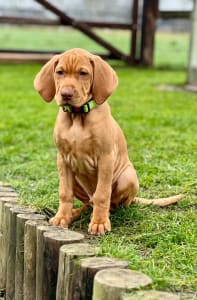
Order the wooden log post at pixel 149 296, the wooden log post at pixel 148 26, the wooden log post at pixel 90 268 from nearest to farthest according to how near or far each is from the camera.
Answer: the wooden log post at pixel 149 296
the wooden log post at pixel 90 268
the wooden log post at pixel 148 26

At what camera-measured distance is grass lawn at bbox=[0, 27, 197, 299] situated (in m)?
3.50

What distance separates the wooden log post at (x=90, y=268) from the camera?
3.07 metres

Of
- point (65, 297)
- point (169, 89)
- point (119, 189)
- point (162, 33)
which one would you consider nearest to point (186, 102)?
point (169, 89)

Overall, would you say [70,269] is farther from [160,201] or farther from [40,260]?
[160,201]

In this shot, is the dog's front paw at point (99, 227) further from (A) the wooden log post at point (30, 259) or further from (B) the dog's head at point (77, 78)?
(B) the dog's head at point (77, 78)

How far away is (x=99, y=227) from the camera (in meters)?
3.89

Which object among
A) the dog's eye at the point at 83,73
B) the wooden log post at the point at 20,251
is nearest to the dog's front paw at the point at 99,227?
the wooden log post at the point at 20,251

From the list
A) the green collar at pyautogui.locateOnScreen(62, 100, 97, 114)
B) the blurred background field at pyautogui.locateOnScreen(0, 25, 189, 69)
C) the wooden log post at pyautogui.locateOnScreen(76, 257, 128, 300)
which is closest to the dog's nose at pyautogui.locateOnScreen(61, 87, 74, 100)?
the green collar at pyautogui.locateOnScreen(62, 100, 97, 114)

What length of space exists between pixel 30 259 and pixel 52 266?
0.30 meters

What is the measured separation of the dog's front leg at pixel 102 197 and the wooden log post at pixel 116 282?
0.94m

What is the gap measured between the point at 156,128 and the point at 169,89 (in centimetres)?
450

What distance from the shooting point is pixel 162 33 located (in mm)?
35969

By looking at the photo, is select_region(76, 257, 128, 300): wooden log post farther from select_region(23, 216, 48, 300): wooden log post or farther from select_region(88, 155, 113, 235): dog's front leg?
select_region(88, 155, 113, 235): dog's front leg

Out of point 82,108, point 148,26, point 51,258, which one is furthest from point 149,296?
point 148,26
